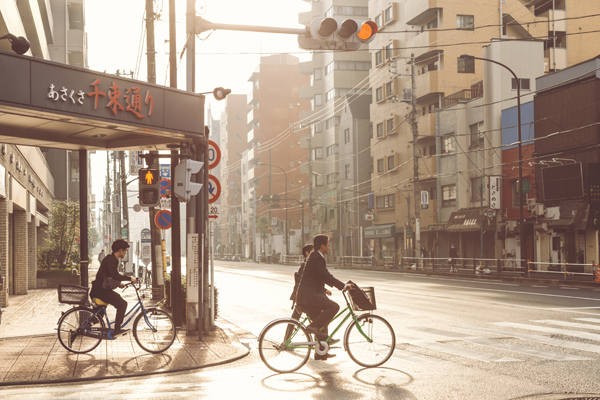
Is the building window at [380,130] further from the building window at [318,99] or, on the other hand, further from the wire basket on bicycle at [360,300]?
the wire basket on bicycle at [360,300]

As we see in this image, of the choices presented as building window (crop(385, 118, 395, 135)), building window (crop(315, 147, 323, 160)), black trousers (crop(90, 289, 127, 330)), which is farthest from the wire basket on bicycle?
building window (crop(315, 147, 323, 160))

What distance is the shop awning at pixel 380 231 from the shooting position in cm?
5953

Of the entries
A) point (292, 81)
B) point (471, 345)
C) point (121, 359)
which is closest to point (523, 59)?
point (471, 345)

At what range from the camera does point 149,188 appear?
565 inches

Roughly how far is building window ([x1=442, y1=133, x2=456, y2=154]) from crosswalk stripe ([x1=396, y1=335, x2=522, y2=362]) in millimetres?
37895

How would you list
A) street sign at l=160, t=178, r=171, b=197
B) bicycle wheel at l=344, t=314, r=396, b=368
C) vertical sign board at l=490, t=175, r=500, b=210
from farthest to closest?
vertical sign board at l=490, t=175, r=500, b=210, street sign at l=160, t=178, r=171, b=197, bicycle wheel at l=344, t=314, r=396, b=368

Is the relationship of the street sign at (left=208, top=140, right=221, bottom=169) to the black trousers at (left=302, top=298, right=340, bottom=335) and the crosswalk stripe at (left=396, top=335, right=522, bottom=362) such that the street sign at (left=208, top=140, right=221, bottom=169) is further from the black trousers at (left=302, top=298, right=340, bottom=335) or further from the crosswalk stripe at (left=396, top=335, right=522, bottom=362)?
the black trousers at (left=302, top=298, right=340, bottom=335)

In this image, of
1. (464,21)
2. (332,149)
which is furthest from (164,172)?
(332,149)

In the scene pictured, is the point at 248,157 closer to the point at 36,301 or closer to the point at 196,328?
the point at 36,301

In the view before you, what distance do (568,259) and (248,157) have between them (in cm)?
8811

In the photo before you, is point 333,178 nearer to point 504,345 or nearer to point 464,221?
point 464,221

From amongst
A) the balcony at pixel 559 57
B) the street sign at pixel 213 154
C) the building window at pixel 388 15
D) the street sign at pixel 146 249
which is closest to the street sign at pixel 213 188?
the street sign at pixel 213 154

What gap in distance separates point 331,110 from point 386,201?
2080cm

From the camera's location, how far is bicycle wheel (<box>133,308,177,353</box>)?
10.9m
